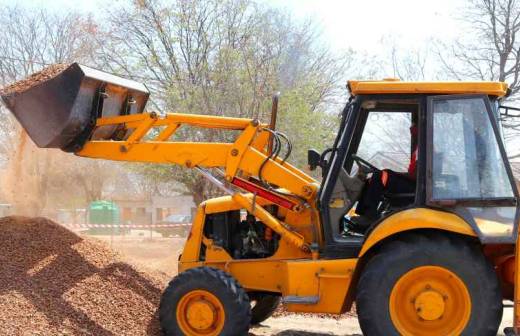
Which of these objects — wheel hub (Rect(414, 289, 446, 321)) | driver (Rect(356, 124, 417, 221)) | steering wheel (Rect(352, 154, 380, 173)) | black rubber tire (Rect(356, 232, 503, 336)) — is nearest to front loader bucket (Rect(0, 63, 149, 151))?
steering wheel (Rect(352, 154, 380, 173))

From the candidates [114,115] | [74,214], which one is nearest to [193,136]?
[114,115]

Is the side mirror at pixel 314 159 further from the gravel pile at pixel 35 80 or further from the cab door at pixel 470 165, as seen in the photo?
the gravel pile at pixel 35 80

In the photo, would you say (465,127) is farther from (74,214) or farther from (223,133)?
(74,214)

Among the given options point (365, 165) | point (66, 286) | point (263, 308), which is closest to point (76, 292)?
point (66, 286)

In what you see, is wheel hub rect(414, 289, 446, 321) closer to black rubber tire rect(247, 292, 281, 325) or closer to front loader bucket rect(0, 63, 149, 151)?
black rubber tire rect(247, 292, 281, 325)

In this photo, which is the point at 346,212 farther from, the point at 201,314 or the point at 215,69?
the point at 215,69

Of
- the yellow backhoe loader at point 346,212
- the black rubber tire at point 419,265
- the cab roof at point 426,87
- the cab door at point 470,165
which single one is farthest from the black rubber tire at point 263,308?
the cab roof at point 426,87

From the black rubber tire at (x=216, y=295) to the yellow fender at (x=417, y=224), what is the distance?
4.32 ft

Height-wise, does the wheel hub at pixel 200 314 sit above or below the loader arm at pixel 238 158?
below

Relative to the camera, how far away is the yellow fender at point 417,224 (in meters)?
5.55

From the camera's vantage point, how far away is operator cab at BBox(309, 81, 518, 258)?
5637 mm

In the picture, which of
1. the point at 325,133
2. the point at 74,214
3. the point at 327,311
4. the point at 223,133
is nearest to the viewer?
the point at 327,311

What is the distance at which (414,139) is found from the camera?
6.20 m

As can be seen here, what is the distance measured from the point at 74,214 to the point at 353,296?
99.5 feet
